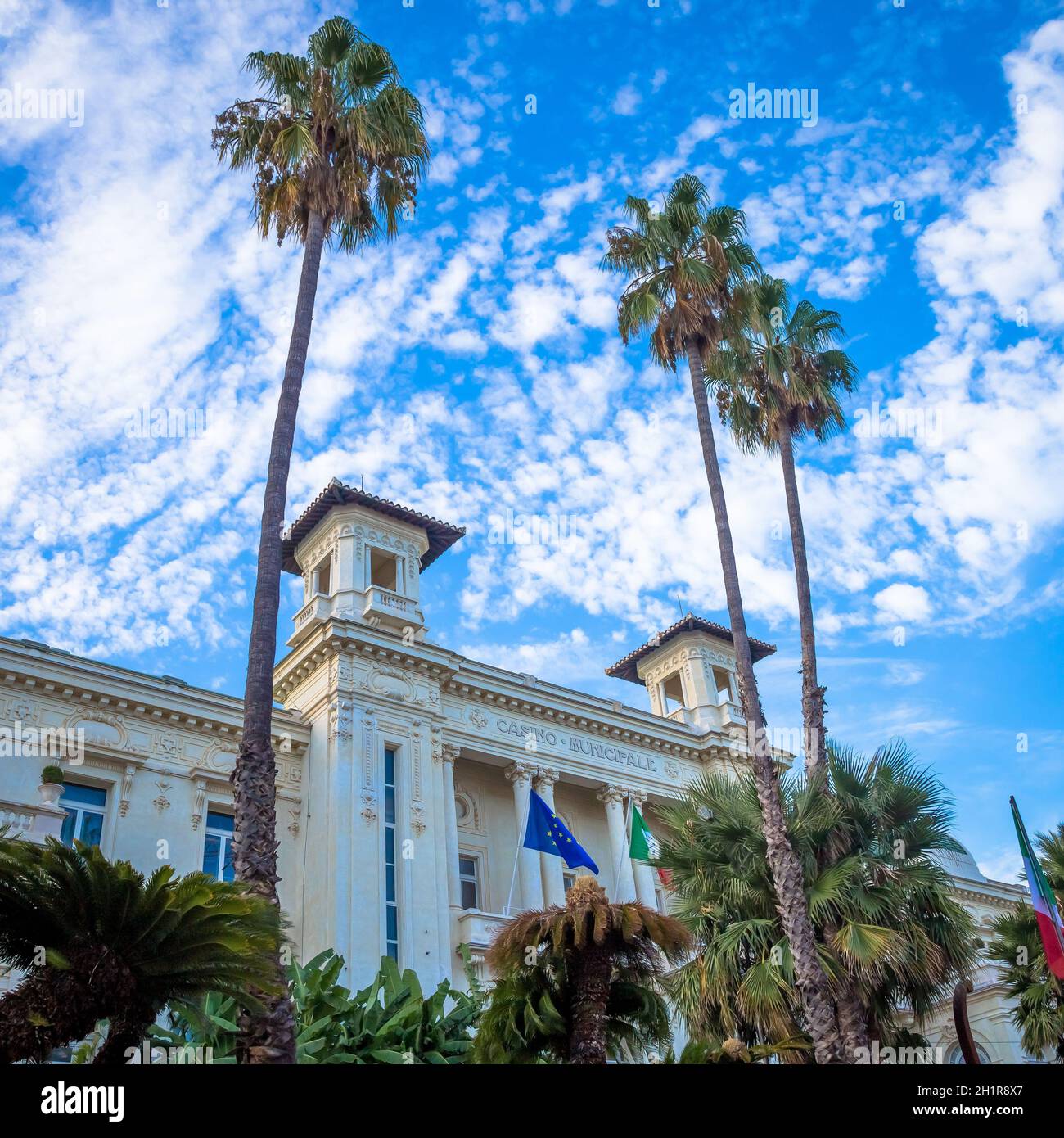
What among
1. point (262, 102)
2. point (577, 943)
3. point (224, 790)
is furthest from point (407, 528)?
point (577, 943)

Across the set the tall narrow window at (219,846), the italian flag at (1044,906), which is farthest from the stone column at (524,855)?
the italian flag at (1044,906)

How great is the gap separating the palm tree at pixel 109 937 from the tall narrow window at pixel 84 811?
13.4 metres

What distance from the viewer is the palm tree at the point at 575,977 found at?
1178 centimetres

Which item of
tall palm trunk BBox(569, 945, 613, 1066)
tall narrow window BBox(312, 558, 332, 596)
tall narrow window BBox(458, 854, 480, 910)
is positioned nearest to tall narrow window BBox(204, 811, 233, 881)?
tall narrow window BBox(458, 854, 480, 910)

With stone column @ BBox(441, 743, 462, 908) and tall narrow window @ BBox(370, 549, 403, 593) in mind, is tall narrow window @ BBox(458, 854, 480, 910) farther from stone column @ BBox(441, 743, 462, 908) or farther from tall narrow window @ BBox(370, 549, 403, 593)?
tall narrow window @ BBox(370, 549, 403, 593)

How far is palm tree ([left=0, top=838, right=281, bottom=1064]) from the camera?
963 centimetres

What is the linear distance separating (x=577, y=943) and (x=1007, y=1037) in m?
22.1

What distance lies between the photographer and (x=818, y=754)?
18328 millimetres

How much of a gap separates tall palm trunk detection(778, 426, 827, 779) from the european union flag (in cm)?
756

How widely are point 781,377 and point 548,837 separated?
39.8ft

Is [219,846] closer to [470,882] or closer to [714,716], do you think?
[470,882]

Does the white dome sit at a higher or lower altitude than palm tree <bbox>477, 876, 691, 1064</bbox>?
higher

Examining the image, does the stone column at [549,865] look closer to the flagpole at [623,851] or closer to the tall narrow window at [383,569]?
the flagpole at [623,851]

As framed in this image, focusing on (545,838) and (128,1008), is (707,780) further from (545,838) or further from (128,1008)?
(128,1008)
